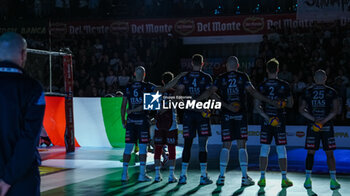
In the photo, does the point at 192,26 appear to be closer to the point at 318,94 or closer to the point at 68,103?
the point at 68,103

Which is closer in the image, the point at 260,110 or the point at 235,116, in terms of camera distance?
the point at 260,110

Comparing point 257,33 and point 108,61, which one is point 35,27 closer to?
point 108,61

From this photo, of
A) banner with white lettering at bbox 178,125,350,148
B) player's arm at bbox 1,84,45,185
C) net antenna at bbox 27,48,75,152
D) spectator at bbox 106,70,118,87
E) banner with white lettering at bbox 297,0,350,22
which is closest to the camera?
player's arm at bbox 1,84,45,185

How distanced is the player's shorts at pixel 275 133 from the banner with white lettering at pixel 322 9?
12171 mm

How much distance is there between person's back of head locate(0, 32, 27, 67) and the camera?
387 centimetres

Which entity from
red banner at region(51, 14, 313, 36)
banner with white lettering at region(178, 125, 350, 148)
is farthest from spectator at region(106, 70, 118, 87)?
banner with white lettering at region(178, 125, 350, 148)

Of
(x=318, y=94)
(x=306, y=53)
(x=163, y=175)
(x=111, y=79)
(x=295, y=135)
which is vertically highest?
(x=306, y=53)

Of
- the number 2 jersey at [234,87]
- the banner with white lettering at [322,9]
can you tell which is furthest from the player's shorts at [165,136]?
the banner with white lettering at [322,9]

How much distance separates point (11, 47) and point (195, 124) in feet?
20.4

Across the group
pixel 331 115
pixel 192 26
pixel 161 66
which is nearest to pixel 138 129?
pixel 331 115

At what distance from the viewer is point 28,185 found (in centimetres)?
387

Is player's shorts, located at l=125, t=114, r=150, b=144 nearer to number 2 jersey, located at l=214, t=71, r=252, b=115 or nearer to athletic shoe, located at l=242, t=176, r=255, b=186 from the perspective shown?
number 2 jersey, located at l=214, t=71, r=252, b=115

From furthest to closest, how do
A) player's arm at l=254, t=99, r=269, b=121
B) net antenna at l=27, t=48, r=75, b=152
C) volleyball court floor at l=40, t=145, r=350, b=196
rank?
1. net antenna at l=27, t=48, r=75, b=152
2. player's arm at l=254, t=99, r=269, b=121
3. volleyball court floor at l=40, t=145, r=350, b=196

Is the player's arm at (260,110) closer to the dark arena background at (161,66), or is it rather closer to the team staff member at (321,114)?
the team staff member at (321,114)
